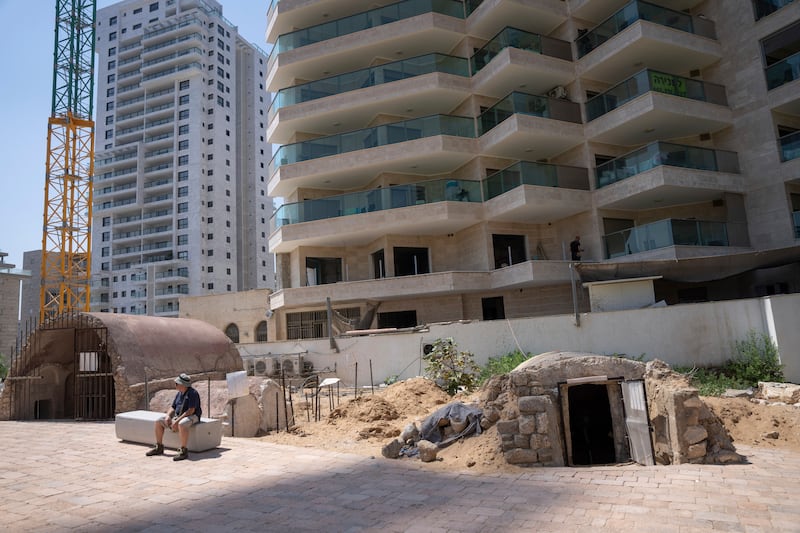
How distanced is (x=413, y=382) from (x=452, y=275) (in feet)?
34.3

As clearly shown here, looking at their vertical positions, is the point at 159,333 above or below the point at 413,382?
above

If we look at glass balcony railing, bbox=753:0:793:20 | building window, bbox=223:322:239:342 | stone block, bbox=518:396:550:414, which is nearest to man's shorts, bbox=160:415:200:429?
stone block, bbox=518:396:550:414

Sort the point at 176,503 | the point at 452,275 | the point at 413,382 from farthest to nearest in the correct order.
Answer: the point at 452,275, the point at 413,382, the point at 176,503

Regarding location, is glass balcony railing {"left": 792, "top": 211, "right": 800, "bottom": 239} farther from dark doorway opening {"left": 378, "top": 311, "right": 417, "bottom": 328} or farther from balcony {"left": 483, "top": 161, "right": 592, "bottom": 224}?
dark doorway opening {"left": 378, "top": 311, "right": 417, "bottom": 328}

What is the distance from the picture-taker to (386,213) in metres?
24.5

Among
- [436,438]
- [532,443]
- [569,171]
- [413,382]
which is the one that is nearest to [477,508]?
[532,443]

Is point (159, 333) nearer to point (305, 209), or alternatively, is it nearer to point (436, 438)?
point (436, 438)

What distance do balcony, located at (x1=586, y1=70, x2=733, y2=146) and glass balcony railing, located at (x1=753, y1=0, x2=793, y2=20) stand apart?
10.4ft

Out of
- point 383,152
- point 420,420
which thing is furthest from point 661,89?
point 420,420

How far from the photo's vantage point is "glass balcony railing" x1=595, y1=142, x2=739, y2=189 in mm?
21047

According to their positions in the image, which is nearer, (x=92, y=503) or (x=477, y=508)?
(x=477, y=508)

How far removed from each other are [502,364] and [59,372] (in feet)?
43.2

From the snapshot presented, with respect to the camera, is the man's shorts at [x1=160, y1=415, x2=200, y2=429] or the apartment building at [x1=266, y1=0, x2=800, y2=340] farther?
the apartment building at [x1=266, y1=0, x2=800, y2=340]

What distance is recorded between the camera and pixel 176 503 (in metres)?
5.92
